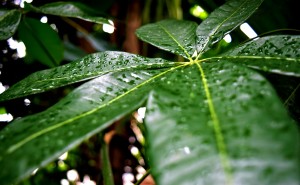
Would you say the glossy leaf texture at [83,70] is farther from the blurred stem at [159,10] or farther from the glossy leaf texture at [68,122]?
the blurred stem at [159,10]

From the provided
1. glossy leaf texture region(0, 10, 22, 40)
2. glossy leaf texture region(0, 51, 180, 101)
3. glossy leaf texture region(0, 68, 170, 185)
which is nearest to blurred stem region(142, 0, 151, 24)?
glossy leaf texture region(0, 10, 22, 40)

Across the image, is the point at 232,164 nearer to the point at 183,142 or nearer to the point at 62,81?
the point at 183,142

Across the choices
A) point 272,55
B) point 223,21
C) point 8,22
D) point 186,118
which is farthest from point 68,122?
point 8,22

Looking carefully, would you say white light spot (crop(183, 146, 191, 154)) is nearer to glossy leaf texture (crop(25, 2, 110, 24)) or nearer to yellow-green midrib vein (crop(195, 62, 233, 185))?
yellow-green midrib vein (crop(195, 62, 233, 185))

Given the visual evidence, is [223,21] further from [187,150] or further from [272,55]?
[187,150]

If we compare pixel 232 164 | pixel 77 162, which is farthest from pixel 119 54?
pixel 77 162
